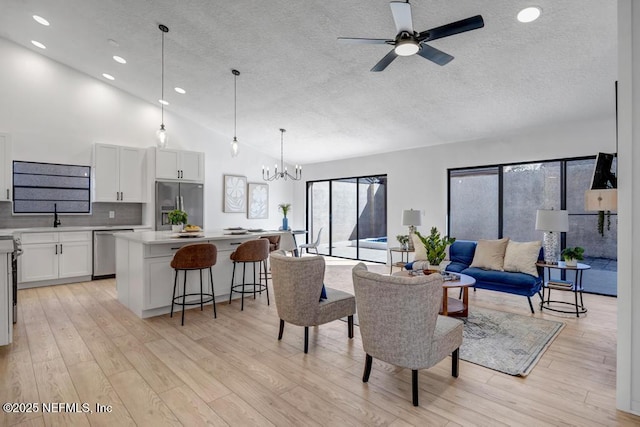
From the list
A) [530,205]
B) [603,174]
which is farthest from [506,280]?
[530,205]

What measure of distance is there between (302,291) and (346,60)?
3.03 meters

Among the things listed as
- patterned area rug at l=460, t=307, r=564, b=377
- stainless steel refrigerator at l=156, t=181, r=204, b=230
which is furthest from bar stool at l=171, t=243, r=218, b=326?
stainless steel refrigerator at l=156, t=181, r=204, b=230

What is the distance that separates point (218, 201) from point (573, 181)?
6.98 meters

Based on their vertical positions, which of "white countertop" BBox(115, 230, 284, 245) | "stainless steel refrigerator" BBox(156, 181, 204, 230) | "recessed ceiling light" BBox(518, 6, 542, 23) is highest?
"recessed ceiling light" BBox(518, 6, 542, 23)

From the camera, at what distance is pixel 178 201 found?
6.63 meters

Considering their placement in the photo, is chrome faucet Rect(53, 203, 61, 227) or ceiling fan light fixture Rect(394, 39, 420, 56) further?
chrome faucet Rect(53, 203, 61, 227)

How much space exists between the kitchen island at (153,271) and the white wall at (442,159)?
13.1 ft

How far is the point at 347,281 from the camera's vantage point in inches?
231

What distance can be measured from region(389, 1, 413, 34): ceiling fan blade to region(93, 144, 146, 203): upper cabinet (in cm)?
575

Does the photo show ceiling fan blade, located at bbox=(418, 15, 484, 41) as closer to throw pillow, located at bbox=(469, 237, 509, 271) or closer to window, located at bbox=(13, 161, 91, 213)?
throw pillow, located at bbox=(469, 237, 509, 271)

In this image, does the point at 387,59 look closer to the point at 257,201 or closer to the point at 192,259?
the point at 192,259

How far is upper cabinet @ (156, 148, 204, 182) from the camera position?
21.1ft

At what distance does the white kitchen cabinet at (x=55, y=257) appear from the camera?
17.1 ft

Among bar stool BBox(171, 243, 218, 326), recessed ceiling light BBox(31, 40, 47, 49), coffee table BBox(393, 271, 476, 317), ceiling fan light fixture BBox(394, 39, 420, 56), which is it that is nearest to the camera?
ceiling fan light fixture BBox(394, 39, 420, 56)
